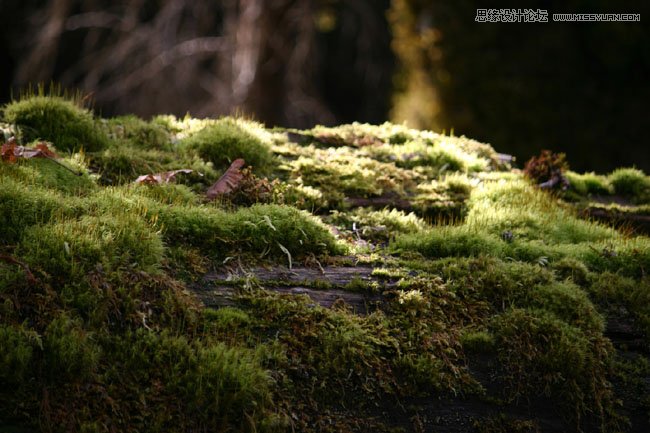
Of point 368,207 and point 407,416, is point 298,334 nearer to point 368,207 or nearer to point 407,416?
point 407,416

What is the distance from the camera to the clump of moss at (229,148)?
209 inches

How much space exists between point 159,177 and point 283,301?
160 cm

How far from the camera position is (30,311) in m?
2.93

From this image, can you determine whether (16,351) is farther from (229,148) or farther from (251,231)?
(229,148)

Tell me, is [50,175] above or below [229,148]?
below

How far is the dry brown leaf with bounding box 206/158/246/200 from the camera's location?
4.63 metres

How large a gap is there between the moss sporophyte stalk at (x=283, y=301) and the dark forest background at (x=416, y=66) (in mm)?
2980

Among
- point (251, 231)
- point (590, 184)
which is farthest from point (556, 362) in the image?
point (590, 184)

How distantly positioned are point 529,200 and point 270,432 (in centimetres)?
341

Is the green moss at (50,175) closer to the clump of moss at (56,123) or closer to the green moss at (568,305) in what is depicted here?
the clump of moss at (56,123)

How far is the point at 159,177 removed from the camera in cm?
451

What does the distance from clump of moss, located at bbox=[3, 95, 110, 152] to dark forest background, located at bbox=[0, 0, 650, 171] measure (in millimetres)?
2359

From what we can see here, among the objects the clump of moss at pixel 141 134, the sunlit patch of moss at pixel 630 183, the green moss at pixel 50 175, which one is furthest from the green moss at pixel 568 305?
the clump of moss at pixel 141 134

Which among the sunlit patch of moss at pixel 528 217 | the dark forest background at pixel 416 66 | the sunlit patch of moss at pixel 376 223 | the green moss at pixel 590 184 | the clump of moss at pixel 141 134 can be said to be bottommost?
the sunlit patch of moss at pixel 376 223
